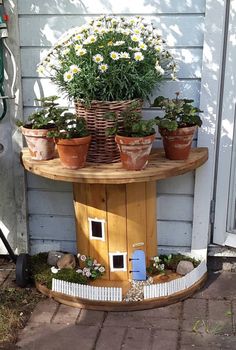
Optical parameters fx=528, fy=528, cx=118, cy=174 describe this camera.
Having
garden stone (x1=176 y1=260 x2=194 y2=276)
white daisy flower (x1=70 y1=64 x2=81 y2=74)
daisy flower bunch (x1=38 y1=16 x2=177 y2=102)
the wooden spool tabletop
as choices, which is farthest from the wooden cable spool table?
white daisy flower (x1=70 y1=64 x2=81 y2=74)

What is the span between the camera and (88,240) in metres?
3.06

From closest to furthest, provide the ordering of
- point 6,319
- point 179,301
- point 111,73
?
1. point 111,73
2. point 6,319
3. point 179,301

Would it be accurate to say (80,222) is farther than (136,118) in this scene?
Yes

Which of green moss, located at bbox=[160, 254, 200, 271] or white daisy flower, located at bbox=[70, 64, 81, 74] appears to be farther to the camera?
green moss, located at bbox=[160, 254, 200, 271]

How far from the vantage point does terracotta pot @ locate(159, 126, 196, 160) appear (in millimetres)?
2822

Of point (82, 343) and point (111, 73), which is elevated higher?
point (111, 73)

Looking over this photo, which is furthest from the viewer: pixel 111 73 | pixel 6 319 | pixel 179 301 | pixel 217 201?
pixel 217 201

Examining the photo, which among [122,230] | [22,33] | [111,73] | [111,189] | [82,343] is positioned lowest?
[82,343]

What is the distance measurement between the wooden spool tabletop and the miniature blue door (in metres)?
0.53

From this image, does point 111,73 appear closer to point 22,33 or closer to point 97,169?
point 97,169

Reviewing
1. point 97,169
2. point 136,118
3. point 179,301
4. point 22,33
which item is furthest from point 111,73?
point 179,301

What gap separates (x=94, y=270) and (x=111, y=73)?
114cm

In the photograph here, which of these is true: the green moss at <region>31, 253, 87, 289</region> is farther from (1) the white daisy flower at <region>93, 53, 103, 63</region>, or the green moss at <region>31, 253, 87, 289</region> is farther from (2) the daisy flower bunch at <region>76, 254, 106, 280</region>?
(1) the white daisy flower at <region>93, 53, 103, 63</region>

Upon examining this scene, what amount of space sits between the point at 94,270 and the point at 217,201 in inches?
34.2
